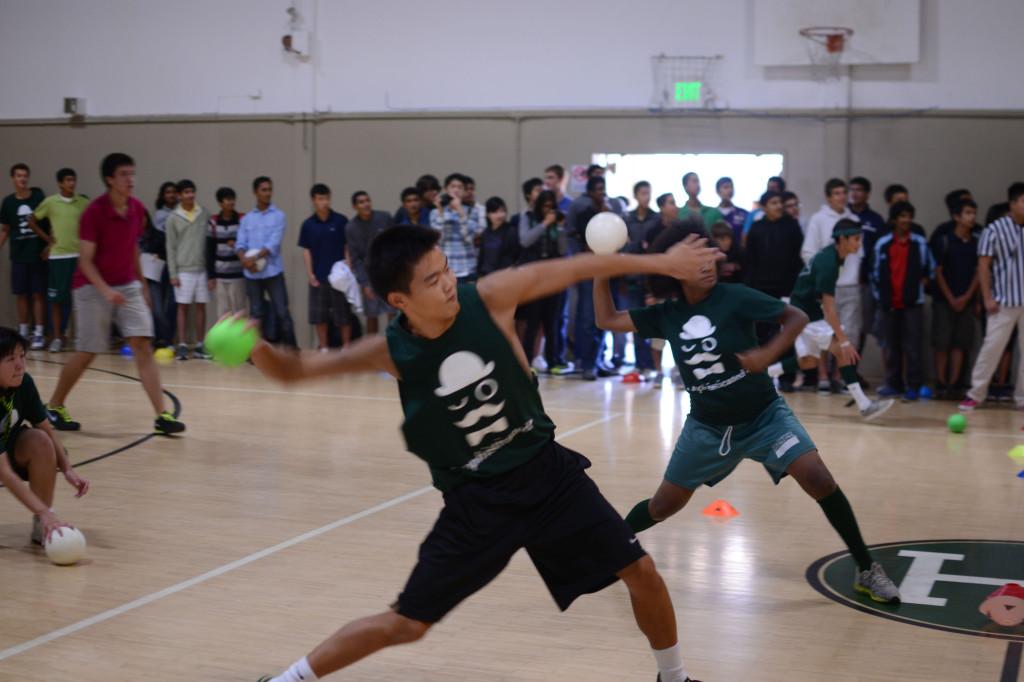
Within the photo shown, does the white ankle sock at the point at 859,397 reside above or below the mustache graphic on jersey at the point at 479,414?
below

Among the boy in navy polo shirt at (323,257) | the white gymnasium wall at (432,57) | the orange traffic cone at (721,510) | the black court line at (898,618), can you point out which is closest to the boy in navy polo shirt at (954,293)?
the white gymnasium wall at (432,57)

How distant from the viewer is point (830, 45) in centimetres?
1441

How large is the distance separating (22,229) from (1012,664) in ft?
50.7

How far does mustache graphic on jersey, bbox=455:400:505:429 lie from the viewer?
11.8ft

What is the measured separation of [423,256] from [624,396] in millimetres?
8974

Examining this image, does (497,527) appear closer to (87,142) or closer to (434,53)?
(434,53)

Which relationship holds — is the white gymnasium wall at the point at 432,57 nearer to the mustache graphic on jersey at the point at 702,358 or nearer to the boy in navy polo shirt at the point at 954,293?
the boy in navy polo shirt at the point at 954,293

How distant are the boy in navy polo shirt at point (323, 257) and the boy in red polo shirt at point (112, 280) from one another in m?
5.73

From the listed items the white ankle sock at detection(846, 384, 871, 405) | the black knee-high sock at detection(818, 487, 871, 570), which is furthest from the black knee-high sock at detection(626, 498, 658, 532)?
the white ankle sock at detection(846, 384, 871, 405)

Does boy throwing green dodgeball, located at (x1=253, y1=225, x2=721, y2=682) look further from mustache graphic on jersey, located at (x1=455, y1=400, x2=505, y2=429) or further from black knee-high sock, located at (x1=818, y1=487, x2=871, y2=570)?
black knee-high sock, located at (x1=818, y1=487, x2=871, y2=570)

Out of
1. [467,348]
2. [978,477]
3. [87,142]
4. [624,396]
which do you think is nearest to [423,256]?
[467,348]

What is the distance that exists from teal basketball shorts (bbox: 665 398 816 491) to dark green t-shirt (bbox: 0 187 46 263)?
13.7m

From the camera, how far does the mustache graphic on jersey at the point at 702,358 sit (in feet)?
17.0

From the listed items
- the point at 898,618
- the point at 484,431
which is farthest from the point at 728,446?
the point at 484,431
